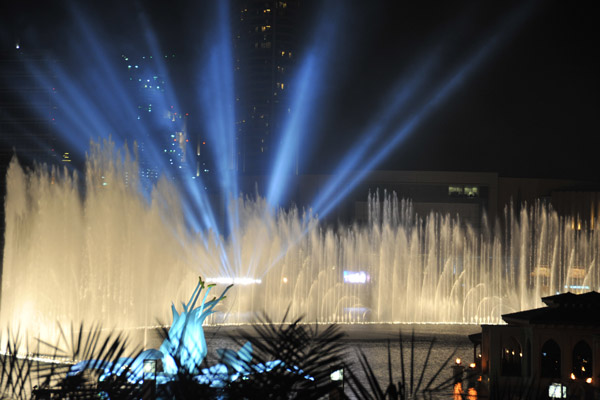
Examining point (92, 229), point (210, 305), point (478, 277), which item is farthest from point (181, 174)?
point (210, 305)

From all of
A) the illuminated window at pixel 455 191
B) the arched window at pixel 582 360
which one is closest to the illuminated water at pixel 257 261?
the illuminated window at pixel 455 191

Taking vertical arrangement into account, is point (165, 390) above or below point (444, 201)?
below

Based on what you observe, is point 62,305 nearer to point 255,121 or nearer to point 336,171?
point 336,171

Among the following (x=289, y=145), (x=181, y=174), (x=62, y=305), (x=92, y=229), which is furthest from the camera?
(x=181, y=174)

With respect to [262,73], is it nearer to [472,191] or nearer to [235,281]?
[472,191]

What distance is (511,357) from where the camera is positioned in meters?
20.8

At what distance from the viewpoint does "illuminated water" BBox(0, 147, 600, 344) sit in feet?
102

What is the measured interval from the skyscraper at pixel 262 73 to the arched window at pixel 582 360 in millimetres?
76072

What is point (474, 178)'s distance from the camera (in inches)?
2400

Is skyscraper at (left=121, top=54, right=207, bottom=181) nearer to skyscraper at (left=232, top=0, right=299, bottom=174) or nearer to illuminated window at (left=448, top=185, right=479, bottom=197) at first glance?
skyscraper at (left=232, top=0, right=299, bottom=174)

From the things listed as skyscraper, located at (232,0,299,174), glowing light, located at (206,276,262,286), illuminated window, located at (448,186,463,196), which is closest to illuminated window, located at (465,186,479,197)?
illuminated window, located at (448,186,463,196)

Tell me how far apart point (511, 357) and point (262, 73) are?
79304mm

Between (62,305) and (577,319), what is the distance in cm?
1999

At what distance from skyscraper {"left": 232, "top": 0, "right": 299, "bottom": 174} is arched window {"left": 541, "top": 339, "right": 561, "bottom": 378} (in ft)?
248
